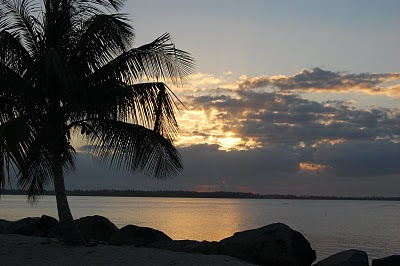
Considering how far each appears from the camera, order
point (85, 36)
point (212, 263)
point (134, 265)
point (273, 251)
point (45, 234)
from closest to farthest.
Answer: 1. point (134, 265)
2. point (212, 263)
3. point (85, 36)
4. point (273, 251)
5. point (45, 234)

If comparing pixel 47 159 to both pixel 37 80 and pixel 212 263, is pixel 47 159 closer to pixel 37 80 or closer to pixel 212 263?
pixel 37 80

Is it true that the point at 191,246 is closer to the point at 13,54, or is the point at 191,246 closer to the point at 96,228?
the point at 96,228

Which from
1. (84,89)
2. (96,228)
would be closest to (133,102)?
(84,89)

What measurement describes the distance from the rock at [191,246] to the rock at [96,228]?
3.90 meters

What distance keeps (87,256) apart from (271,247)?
6634 mm

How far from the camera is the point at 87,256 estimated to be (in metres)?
14.4

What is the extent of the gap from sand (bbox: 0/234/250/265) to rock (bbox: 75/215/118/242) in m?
6.12

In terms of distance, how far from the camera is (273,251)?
57.6 feet

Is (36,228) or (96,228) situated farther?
(96,228)

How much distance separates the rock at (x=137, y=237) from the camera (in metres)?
20.4

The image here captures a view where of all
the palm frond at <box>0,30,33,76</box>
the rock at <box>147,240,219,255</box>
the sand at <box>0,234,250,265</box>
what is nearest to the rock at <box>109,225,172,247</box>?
the rock at <box>147,240,219,255</box>

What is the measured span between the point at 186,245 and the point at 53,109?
7037mm

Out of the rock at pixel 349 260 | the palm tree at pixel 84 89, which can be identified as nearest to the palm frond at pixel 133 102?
the palm tree at pixel 84 89

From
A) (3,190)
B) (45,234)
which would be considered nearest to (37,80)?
(3,190)
